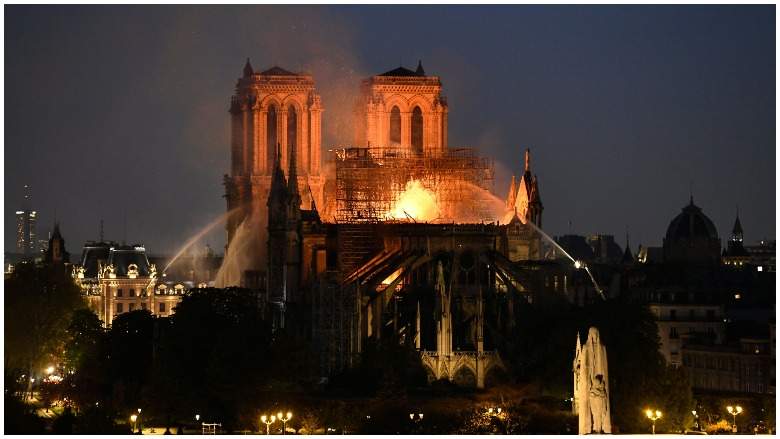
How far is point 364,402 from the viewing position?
89812 mm

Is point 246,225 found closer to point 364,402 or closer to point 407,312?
point 407,312

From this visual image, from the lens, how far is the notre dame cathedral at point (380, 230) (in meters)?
104

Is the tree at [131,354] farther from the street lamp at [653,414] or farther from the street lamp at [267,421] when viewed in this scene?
the street lamp at [653,414]

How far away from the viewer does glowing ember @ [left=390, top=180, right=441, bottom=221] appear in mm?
124688

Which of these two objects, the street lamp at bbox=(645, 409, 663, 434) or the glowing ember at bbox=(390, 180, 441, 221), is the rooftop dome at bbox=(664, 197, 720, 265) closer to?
the glowing ember at bbox=(390, 180, 441, 221)

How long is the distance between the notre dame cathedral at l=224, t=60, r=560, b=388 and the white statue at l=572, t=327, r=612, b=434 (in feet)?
72.0

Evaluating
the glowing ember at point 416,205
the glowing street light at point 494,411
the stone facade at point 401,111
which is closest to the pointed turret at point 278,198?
the glowing ember at point 416,205

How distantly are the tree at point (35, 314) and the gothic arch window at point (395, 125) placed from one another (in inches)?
786

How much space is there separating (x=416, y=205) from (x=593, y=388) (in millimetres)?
48900

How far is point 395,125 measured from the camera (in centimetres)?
13425

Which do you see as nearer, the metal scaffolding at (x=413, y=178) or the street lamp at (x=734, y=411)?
the street lamp at (x=734, y=411)

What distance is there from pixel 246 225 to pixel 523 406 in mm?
47923

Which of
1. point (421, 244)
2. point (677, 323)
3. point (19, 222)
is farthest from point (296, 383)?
point (19, 222)

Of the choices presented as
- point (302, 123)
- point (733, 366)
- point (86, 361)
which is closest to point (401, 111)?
point (302, 123)
